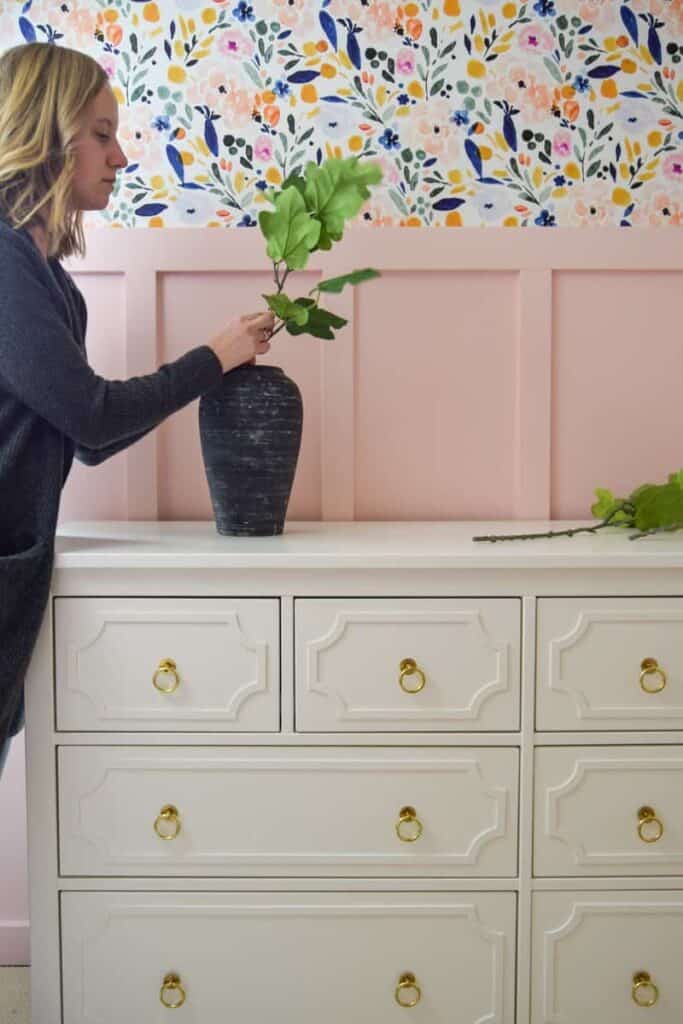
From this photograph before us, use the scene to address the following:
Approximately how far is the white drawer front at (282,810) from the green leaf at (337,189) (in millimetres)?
842

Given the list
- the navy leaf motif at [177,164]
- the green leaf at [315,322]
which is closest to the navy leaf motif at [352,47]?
the navy leaf motif at [177,164]

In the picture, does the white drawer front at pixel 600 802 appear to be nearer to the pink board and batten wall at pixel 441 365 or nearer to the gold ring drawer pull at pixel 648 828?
the gold ring drawer pull at pixel 648 828

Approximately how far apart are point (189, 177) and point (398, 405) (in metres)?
0.62

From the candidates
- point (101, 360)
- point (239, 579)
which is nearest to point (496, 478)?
point (239, 579)

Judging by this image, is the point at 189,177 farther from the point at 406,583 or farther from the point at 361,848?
the point at 361,848

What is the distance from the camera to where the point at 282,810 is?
1.40 m

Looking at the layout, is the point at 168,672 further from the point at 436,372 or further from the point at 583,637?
the point at 436,372

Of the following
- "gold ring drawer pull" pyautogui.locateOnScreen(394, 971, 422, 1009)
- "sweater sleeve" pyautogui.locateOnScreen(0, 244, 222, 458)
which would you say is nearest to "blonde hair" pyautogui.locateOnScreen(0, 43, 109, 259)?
"sweater sleeve" pyautogui.locateOnScreen(0, 244, 222, 458)

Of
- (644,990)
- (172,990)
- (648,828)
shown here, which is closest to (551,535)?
(648,828)

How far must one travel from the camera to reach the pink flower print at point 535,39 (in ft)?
6.11

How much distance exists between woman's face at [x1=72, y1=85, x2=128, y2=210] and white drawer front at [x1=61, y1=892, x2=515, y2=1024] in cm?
111

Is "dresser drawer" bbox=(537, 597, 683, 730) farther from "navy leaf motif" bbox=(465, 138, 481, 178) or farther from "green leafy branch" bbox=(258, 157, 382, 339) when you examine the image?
"navy leaf motif" bbox=(465, 138, 481, 178)

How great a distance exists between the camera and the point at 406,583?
1.39 m

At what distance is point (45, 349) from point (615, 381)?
114cm
